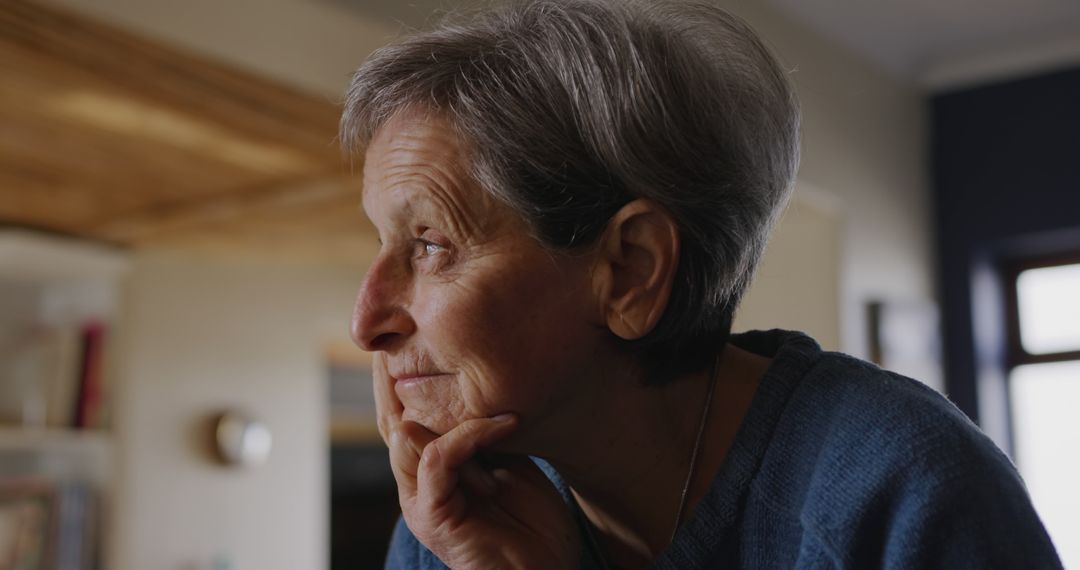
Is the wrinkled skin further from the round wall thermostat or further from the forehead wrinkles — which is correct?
the round wall thermostat

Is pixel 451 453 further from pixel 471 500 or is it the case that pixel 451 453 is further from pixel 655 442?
pixel 655 442

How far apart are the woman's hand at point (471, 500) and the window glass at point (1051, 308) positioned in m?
3.35

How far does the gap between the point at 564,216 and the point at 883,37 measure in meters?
2.88

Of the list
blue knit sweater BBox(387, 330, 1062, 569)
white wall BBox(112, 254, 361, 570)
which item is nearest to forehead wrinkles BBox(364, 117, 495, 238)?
blue knit sweater BBox(387, 330, 1062, 569)

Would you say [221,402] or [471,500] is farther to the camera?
[221,402]

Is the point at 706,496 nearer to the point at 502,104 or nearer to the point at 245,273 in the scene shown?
the point at 502,104

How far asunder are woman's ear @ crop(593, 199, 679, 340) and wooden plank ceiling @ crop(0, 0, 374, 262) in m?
1.00

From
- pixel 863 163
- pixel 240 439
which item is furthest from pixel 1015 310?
pixel 240 439

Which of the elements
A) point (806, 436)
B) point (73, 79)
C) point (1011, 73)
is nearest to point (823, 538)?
point (806, 436)

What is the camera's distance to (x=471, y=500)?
3.46ft

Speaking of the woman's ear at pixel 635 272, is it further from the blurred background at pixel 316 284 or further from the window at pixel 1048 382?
the window at pixel 1048 382

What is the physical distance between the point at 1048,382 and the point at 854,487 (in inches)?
136

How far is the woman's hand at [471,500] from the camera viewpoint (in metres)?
0.98

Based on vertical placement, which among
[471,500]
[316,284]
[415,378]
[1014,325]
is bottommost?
[471,500]
